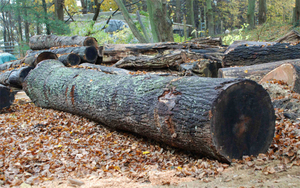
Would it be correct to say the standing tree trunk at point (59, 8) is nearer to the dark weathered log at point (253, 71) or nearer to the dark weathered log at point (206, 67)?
the dark weathered log at point (206, 67)

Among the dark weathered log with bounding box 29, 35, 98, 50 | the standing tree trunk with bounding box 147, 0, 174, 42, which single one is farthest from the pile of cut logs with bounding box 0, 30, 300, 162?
the standing tree trunk with bounding box 147, 0, 174, 42

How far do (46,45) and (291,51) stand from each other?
38.6 feet

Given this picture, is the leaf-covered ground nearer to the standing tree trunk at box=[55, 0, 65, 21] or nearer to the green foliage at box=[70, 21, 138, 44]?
the green foliage at box=[70, 21, 138, 44]

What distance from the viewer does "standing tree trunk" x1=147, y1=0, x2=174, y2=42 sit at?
424 inches

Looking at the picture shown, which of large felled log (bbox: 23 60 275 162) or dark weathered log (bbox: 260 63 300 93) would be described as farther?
dark weathered log (bbox: 260 63 300 93)

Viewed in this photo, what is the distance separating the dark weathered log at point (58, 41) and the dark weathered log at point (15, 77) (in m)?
3.05

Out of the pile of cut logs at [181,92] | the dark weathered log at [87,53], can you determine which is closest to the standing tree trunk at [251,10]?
the pile of cut logs at [181,92]

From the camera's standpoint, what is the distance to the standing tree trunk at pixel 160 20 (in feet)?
35.3

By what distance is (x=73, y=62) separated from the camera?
385 inches

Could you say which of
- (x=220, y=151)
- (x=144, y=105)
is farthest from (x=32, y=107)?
(x=220, y=151)

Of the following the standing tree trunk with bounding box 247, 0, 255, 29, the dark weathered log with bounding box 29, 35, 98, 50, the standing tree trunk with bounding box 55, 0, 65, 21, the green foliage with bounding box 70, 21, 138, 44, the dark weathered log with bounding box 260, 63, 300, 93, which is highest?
the standing tree trunk with bounding box 55, 0, 65, 21

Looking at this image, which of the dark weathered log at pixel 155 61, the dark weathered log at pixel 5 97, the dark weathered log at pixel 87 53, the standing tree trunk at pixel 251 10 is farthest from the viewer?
the standing tree trunk at pixel 251 10

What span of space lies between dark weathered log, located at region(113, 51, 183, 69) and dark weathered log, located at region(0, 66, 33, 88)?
383cm

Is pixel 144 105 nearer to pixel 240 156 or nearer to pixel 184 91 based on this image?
pixel 184 91
